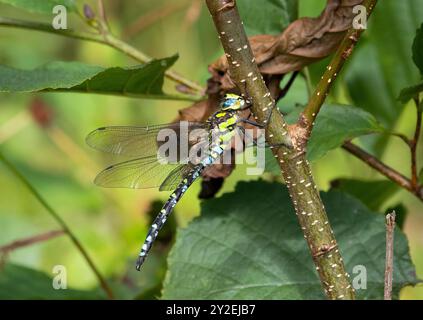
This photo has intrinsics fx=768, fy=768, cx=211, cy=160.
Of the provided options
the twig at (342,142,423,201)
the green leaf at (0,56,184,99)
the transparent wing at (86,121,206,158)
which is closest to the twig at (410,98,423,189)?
the twig at (342,142,423,201)

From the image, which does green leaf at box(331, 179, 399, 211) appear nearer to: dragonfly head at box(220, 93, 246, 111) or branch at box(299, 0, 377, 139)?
dragonfly head at box(220, 93, 246, 111)

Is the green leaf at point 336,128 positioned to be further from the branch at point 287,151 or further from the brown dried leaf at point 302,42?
the branch at point 287,151
